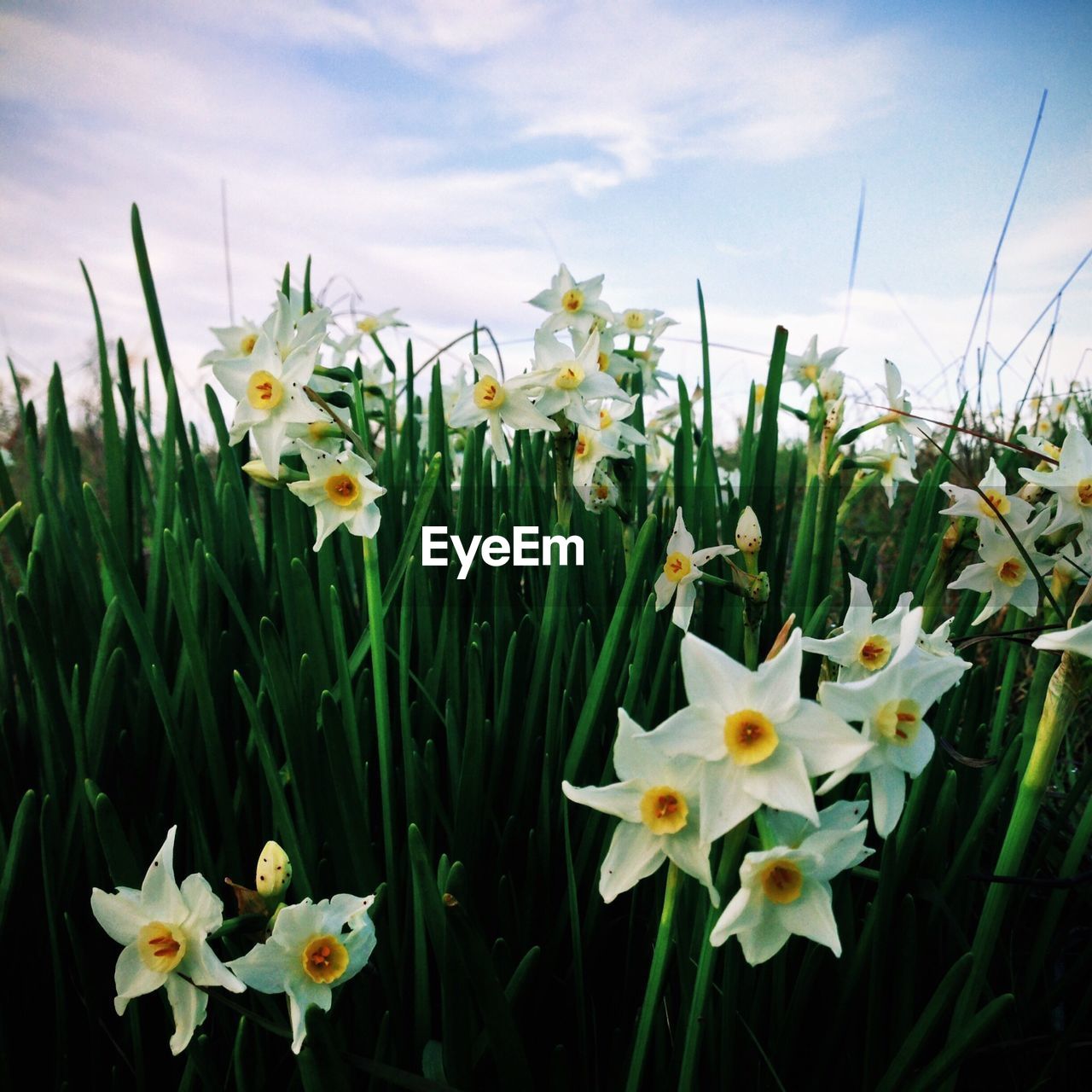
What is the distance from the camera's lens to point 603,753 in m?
1.38

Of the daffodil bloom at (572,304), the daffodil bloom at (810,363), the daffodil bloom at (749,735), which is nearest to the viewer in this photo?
the daffodil bloom at (749,735)

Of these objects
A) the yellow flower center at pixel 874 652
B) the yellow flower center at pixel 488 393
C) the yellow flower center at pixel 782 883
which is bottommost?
the yellow flower center at pixel 782 883

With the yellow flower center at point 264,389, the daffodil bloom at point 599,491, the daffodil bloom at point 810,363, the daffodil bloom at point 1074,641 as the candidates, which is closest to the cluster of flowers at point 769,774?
the daffodil bloom at point 1074,641

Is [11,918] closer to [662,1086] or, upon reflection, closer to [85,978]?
[85,978]

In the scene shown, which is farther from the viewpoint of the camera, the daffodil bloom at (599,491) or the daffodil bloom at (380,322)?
the daffodil bloom at (380,322)

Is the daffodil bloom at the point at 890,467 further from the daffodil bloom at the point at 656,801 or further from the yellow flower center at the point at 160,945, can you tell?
the yellow flower center at the point at 160,945

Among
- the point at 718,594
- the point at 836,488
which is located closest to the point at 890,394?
the point at 836,488

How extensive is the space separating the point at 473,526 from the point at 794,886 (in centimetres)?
138

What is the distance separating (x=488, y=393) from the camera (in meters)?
1.48

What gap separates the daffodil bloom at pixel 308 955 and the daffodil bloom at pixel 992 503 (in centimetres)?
88

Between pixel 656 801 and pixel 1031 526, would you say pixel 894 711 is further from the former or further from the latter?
pixel 1031 526

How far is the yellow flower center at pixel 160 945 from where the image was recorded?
0.86 m

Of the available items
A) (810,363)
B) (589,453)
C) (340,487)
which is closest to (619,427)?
(589,453)

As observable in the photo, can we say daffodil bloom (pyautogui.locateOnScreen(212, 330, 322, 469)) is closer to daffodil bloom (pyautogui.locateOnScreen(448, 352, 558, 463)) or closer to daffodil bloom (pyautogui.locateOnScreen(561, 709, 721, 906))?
daffodil bloom (pyautogui.locateOnScreen(448, 352, 558, 463))
